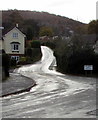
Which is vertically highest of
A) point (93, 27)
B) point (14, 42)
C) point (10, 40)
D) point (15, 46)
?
point (93, 27)

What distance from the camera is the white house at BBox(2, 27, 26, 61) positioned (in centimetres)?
7994

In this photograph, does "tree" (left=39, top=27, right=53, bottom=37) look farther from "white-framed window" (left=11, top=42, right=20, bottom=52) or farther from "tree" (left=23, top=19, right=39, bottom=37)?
"white-framed window" (left=11, top=42, right=20, bottom=52)

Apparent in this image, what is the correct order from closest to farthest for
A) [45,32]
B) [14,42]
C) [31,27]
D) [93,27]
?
1. [14,42]
2. [93,27]
3. [31,27]
4. [45,32]

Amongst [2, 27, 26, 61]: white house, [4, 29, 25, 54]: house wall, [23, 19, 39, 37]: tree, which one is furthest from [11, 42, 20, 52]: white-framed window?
[23, 19, 39, 37]: tree

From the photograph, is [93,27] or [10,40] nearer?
[10,40]

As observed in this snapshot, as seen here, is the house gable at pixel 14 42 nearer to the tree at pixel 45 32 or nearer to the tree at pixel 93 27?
the tree at pixel 93 27

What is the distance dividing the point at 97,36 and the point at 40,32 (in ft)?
177

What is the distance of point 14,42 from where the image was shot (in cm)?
8031

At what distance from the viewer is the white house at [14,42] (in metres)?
79.9

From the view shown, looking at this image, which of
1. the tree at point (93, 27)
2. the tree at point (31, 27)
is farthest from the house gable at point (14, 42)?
the tree at point (93, 27)

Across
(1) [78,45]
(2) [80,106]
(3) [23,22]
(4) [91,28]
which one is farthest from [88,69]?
(3) [23,22]

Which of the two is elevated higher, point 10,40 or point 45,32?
point 45,32

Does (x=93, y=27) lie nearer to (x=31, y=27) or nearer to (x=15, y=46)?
(x=31, y=27)

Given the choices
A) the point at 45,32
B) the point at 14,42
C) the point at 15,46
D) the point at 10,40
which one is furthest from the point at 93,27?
the point at 45,32
